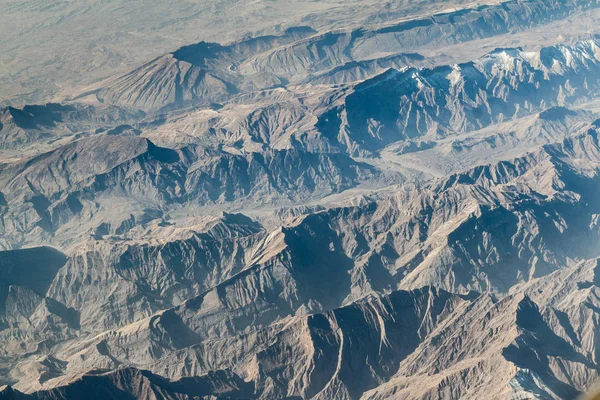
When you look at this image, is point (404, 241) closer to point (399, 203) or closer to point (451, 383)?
point (399, 203)

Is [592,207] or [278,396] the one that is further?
[592,207]

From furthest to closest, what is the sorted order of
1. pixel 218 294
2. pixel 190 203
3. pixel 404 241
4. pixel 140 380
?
pixel 190 203 → pixel 404 241 → pixel 218 294 → pixel 140 380

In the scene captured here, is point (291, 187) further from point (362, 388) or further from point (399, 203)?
point (362, 388)

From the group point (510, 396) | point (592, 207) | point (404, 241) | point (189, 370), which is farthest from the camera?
point (592, 207)

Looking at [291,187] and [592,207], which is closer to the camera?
[592,207]

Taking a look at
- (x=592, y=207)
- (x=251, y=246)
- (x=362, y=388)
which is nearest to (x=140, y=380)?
(x=362, y=388)

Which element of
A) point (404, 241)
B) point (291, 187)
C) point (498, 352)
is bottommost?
point (291, 187)

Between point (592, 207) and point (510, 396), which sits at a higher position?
point (510, 396)

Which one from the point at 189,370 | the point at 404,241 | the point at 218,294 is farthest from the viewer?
the point at 404,241

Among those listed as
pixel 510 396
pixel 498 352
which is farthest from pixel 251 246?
pixel 510 396

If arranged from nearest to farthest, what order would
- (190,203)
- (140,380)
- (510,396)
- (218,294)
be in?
(510,396) < (140,380) < (218,294) < (190,203)
